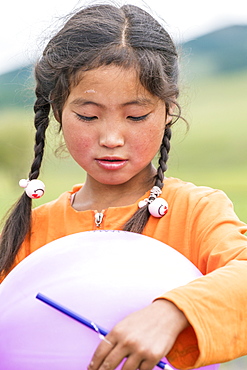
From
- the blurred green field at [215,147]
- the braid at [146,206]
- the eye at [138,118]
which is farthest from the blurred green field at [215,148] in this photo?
the eye at [138,118]

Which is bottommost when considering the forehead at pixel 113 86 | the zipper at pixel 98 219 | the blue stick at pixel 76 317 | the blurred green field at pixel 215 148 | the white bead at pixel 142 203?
the blurred green field at pixel 215 148

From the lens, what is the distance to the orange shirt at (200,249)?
5.16 feet

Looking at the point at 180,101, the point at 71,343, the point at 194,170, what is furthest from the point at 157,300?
the point at 194,170

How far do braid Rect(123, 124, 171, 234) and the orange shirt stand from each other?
2 cm

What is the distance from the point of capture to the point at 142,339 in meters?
1.47

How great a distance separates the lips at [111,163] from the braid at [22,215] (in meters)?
0.40

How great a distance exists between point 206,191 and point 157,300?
2.38 feet

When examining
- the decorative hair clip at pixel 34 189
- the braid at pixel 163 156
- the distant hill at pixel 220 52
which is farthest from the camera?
the distant hill at pixel 220 52

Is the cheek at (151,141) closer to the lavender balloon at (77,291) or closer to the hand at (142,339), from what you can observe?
Answer: the lavender balloon at (77,291)

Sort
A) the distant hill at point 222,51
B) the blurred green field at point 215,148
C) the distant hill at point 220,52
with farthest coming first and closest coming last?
1. the distant hill at point 222,51
2. the distant hill at point 220,52
3. the blurred green field at point 215,148

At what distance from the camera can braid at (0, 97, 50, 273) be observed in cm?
244

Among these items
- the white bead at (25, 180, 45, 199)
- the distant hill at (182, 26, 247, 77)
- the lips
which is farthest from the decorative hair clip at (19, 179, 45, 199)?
the distant hill at (182, 26, 247, 77)

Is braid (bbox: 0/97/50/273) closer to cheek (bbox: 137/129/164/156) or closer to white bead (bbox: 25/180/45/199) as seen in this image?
white bead (bbox: 25/180/45/199)

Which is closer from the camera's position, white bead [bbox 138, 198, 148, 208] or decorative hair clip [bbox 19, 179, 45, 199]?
white bead [bbox 138, 198, 148, 208]
